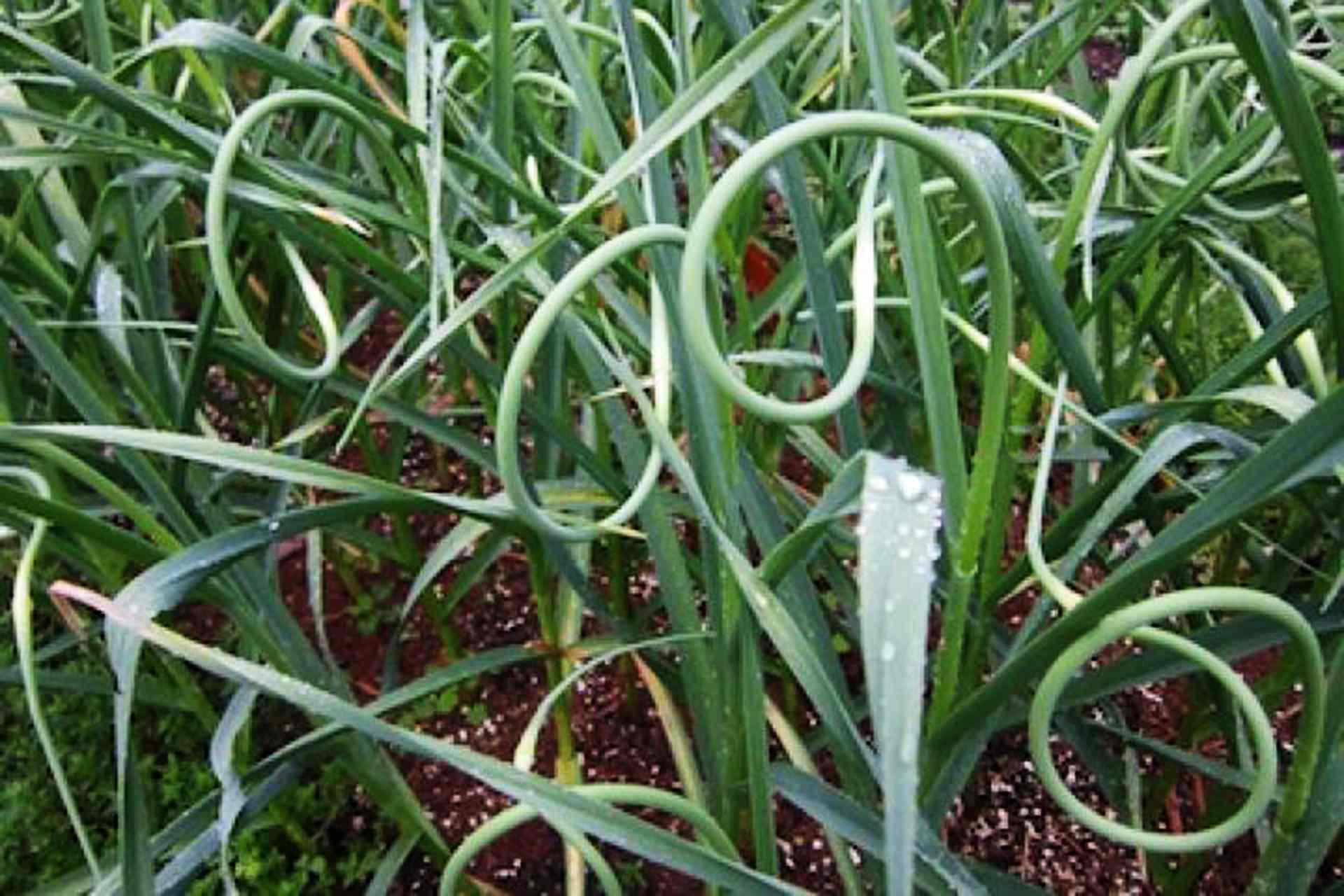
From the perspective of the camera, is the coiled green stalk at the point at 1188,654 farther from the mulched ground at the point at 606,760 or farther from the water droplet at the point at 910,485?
the mulched ground at the point at 606,760

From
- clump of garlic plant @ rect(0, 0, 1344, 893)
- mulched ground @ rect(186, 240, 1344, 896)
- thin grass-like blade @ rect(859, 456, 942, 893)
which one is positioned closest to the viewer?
thin grass-like blade @ rect(859, 456, 942, 893)

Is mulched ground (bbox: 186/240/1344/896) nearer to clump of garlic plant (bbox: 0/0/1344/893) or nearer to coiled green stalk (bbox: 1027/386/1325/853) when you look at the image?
clump of garlic plant (bbox: 0/0/1344/893)

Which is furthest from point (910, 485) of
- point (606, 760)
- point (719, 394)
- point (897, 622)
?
point (606, 760)

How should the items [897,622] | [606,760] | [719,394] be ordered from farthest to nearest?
[606,760] < [719,394] < [897,622]

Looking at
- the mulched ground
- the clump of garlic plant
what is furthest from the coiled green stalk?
the mulched ground

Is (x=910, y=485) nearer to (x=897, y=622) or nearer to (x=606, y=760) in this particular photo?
(x=897, y=622)

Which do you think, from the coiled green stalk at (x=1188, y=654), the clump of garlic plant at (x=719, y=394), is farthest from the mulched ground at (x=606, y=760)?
the coiled green stalk at (x=1188, y=654)

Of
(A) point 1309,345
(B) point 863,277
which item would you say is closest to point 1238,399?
(A) point 1309,345
